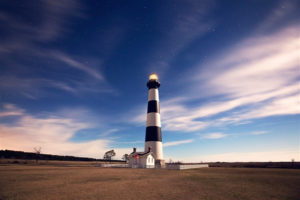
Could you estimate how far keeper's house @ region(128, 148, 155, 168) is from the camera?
3603cm

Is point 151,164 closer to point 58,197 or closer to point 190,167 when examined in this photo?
point 190,167

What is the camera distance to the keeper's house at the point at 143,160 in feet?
118

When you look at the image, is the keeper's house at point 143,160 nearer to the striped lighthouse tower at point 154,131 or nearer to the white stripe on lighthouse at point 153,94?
the striped lighthouse tower at point 154,131

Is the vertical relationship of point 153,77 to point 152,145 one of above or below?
above

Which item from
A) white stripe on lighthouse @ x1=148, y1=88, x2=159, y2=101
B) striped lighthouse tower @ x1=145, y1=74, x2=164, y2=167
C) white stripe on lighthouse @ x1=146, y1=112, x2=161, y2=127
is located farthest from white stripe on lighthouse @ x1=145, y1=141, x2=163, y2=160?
white stripe on lighthouse @ x1=148, y1=88, x2=159, y2=101

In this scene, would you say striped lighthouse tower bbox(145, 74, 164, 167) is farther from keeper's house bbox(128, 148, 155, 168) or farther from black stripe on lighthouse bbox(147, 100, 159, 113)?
keeper's house bbox(128, 148, 155, 168)

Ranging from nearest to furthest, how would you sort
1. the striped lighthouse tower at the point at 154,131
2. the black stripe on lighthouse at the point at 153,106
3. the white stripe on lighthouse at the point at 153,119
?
the striped lighthouse tower at the point at 154,131
the white stripe on lighthouse at the point at 153,119
the black stripe on lighthouse at the point at 153,106

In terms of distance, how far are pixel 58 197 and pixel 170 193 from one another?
657 cm

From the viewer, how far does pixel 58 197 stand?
9.94m

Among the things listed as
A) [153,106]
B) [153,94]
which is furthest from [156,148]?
[153,94]

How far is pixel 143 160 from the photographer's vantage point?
36.4 m

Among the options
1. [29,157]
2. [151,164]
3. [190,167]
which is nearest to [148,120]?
[151,164]

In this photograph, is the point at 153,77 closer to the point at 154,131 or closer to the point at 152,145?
the point at 154,131

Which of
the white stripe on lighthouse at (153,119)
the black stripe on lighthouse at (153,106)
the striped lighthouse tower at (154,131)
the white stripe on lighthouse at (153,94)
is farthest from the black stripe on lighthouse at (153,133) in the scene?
the white stripe on lighthouse at (153,94)
